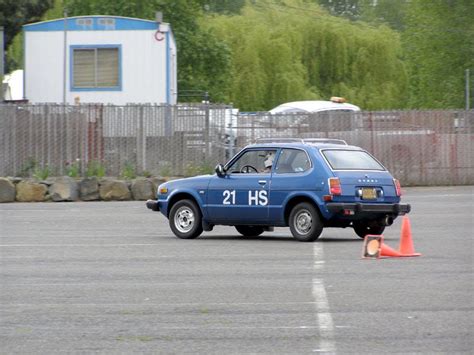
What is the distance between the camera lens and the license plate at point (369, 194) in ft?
→ 58.1

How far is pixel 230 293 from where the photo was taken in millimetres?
12258

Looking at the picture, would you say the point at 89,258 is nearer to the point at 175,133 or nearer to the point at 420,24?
the point at 175,133

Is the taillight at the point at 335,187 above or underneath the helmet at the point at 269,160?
underneath

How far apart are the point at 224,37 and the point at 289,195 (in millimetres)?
44181

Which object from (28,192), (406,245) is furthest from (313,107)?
(406,245)

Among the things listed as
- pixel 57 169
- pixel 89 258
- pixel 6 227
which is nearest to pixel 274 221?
pixel 89 258

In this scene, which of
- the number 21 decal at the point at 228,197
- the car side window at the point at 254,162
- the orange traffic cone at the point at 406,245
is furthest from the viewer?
the car side window at the point at 254,162

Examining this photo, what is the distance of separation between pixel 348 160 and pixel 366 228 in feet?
3.87

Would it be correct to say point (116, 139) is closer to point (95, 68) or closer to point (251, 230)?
point (95, 68)

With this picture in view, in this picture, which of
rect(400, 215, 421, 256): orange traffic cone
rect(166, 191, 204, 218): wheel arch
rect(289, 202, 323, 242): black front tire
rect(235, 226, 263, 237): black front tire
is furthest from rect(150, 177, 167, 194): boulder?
rect(400, 215, 421, 256): orange traffic cone

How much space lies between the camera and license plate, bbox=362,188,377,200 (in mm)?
17711

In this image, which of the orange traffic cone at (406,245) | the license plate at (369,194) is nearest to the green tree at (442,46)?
the license plate at (369,194)

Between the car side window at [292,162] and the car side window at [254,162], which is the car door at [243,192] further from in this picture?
the car side window at [292,162]

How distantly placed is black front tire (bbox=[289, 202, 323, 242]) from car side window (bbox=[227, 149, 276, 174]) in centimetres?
103
